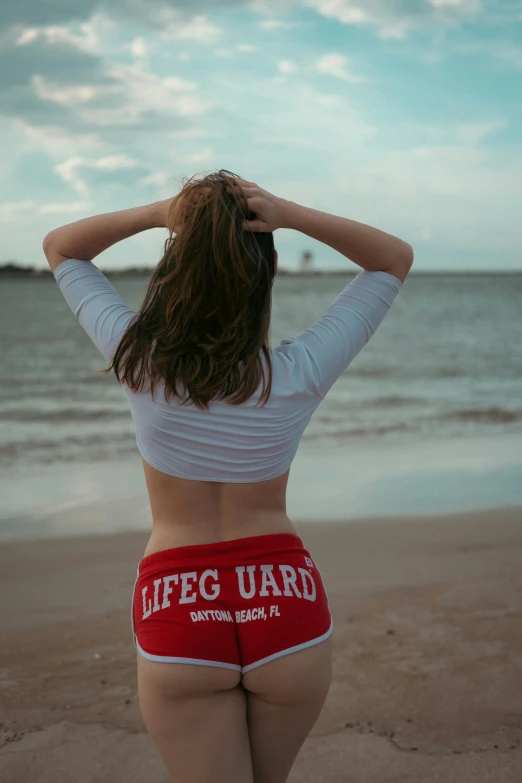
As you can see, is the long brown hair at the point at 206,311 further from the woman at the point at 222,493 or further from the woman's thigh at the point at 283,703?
the woman's thigh at the point at 283,703

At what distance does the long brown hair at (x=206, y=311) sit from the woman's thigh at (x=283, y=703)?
1.74 ft

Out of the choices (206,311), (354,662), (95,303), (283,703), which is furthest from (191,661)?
(354,662)

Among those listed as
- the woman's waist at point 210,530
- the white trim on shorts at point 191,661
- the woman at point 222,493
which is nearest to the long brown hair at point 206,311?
the woman at point 222,493

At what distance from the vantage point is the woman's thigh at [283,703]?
4.99 ft

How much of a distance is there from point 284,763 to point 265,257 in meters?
1.08

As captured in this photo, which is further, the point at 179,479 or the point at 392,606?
the point at 392,606

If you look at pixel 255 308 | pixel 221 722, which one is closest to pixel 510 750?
pixel 221 722

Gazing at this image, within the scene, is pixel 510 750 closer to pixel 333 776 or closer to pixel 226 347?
pixel 333 776

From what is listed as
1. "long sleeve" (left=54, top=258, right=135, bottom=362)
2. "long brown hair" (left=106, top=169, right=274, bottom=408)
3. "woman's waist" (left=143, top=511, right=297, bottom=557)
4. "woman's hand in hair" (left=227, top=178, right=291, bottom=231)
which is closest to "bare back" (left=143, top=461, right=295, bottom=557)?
"woman's waist" (left=143, top=511, right=297, bottom=557)

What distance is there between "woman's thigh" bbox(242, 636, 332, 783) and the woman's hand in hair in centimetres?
85

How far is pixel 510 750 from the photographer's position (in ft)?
9.45

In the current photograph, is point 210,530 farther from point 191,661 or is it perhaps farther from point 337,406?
point 337,406

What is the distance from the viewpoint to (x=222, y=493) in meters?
1.59

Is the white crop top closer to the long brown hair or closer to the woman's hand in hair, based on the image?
the long brown hair
